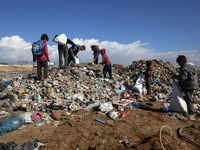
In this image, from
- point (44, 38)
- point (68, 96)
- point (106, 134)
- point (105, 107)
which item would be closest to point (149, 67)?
point (105, 107)

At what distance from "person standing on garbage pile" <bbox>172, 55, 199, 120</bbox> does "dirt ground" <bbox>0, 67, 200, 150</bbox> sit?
0.59 meters

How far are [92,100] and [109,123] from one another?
6.48ft

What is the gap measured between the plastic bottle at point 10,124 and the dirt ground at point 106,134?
4.0 inches

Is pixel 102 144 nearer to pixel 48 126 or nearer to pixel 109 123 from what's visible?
pixel 109 123

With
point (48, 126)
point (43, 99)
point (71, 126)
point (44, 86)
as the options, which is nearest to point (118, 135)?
point (71, 126)

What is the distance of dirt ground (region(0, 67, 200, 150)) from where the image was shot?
2.26m

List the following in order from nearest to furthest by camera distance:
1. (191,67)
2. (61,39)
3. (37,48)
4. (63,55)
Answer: (191,67) < (37,48) < (61,39) < (63,55)

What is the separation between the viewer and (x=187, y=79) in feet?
11.1

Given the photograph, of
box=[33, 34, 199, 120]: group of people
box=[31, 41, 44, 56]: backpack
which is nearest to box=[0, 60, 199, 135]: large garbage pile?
box=[33, 34, 199, 120]: group of people

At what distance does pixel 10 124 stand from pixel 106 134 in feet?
7.52

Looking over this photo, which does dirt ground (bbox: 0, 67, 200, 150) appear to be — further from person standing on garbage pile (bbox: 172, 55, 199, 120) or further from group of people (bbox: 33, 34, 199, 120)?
group of people (bbox: 33, 34, 199, 120)

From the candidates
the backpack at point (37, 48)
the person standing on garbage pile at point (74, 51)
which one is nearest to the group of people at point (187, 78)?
the backpack at point (37, 48)

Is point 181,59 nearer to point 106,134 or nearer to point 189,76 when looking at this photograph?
point 189,76

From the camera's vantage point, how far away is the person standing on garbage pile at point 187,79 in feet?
10.8
